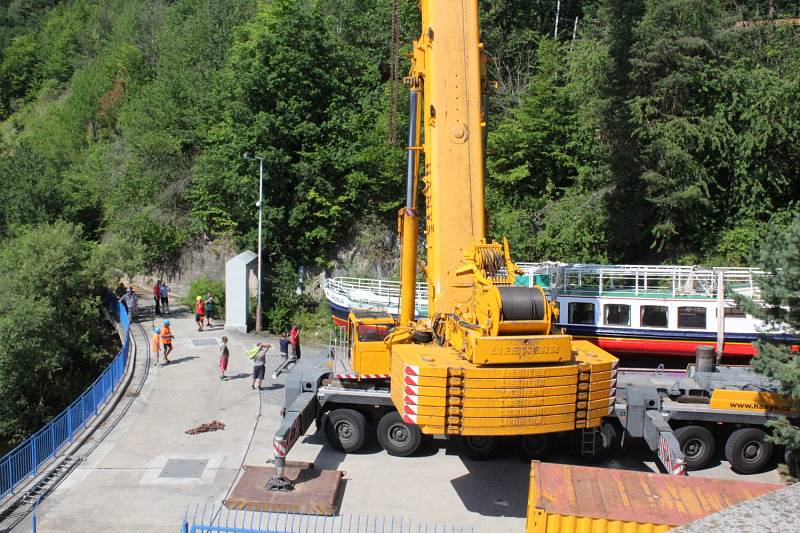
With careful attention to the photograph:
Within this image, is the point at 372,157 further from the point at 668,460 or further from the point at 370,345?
the point at 668,460

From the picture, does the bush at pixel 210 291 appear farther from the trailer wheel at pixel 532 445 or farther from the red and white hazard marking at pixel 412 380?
the red and white hazard marking at pixel 412 380

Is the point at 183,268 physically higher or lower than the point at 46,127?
lower

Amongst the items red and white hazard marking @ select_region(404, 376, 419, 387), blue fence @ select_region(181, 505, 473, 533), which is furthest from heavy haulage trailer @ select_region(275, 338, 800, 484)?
red and white hazard marking @ select_region(404, 376, 419, 387)

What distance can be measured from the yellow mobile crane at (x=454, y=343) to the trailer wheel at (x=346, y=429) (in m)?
0.02

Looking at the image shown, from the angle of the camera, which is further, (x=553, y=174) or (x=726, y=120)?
(x=553, y=174)

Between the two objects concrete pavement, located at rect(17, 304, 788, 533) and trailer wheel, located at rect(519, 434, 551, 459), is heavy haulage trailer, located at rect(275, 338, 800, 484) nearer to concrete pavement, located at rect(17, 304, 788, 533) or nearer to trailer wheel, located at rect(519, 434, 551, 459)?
trailer wheel, located at rect(519, 434, 551, 459)

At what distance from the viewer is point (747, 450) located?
622 inches

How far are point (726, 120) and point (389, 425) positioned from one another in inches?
823

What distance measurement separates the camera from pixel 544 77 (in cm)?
3438

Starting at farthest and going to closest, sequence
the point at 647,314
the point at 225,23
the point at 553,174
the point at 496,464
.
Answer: the point at 225,23 < the point at 553,174 < the point at 647,314 < the point at 496,464

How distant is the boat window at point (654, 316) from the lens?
21.5m

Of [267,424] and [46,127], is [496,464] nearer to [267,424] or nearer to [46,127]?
[267,424]

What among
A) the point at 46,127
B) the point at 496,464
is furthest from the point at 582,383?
the point at 46,127

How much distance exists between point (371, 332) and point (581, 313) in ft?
26.5
